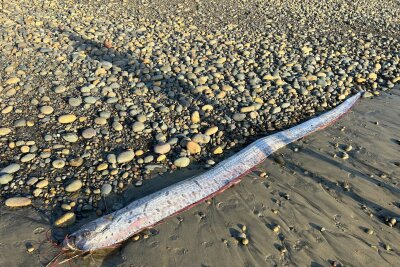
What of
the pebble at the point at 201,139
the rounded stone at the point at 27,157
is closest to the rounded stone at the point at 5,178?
the rounded stone at the point at 27,157

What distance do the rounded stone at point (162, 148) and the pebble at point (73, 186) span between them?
1.30 m

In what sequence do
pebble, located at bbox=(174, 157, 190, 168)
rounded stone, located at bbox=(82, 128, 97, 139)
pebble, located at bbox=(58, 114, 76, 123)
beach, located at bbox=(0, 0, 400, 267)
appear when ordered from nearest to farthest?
1. beach, located at bbox=(0, 0, 400, 267)
2. pebble, located at bbox=(174, 157, 190, 168)
3. rounded stone, located at bbox=(82, 128, 97, 139)
4. pebble, located at bbox=(58, 114, 76, 123)

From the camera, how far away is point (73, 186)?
5.34 m

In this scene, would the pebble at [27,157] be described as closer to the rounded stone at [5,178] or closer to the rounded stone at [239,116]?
the rounded stone at [5,178]

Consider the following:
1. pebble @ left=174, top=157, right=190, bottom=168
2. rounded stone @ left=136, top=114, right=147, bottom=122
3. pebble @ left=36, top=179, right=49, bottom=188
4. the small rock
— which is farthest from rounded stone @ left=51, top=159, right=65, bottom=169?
the small rock

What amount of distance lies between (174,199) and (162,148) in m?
1.16

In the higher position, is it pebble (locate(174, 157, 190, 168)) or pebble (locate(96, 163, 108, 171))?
pebble (locate(96, 163, 108, 171))

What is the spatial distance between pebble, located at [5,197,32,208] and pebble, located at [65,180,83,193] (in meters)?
0.54

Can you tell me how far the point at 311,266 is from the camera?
14.9ft

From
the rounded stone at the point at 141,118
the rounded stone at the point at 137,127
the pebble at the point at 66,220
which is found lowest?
the pebble at the point at 66,220

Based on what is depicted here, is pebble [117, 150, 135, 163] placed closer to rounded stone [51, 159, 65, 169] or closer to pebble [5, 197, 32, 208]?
rounded stone [51, 159, 65, 169]

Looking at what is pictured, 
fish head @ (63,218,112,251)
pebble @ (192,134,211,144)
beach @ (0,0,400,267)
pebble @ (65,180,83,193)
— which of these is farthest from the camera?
pebble @ (192,134,211,144)

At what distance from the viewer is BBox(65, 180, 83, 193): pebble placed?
532cm

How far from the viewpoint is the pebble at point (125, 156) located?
5.83m
